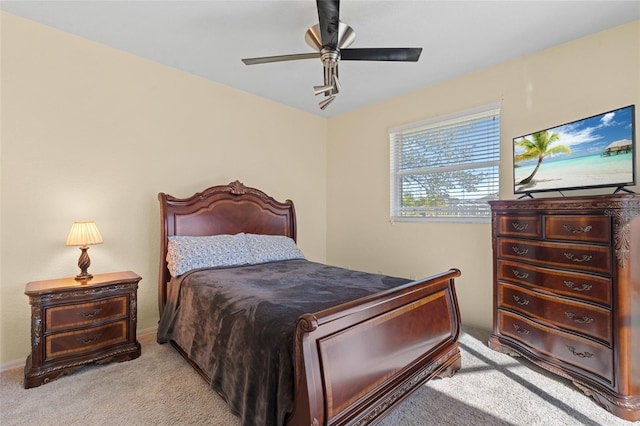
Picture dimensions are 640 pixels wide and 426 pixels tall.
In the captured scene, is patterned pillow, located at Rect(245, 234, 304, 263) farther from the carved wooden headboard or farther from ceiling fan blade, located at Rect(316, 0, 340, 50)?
ceiling fan blade, located at Rect(316, 0, 340, 50)

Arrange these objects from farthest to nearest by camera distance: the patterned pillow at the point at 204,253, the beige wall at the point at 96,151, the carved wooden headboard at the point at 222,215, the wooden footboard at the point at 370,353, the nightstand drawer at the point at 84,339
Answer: the carved wooden headboard at the point at 222,215
the patterned pillow at the point at 204,253
the beige wall at the point at 96,151
the nightstand drawer at the point at 84,339
the wooden footboard at the point at 370,353

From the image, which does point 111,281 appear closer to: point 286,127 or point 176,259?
point 176,259

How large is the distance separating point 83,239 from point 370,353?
7.54 ft

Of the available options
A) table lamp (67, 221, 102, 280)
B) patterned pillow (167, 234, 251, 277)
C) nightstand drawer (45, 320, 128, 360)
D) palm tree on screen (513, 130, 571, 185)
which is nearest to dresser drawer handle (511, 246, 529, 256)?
palm tree on screen (513, 130, 571, 185)

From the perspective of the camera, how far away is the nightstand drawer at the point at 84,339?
7.04ft

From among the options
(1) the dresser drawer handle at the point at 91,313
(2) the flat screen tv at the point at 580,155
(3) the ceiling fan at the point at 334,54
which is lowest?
(1) the dresser drawer handle at the point at 91,313

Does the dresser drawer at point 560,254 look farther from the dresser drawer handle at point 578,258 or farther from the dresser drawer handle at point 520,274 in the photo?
the dresser drawer handle at point 520,274

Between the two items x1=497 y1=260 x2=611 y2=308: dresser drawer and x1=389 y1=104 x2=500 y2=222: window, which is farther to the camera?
x1=389 y1=104 x2=500 y2=222: window

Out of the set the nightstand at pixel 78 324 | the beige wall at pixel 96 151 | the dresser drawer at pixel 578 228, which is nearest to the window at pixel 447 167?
the dresser drawer at pixel 578 228

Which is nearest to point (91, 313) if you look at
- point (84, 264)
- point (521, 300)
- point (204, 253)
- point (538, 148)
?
point (84, 264)

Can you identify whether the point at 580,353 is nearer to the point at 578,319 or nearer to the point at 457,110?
the point at 578,319

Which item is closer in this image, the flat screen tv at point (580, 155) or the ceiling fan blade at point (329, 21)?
the ceiling fan blade at point (329, 21)

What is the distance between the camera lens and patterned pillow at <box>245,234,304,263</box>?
312cm

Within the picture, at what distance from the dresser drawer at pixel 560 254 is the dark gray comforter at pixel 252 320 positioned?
3.41 feet
